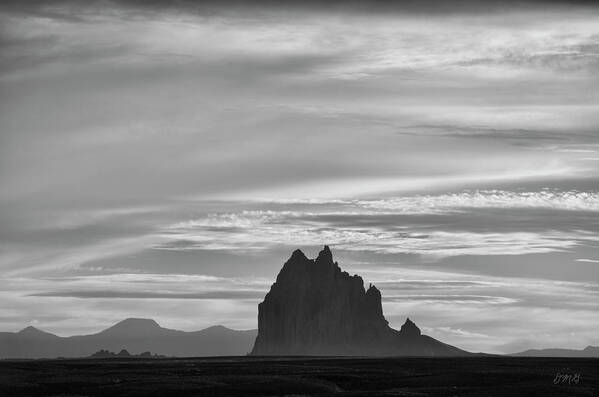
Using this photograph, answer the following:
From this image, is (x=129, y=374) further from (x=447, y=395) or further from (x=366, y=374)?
(x=447, y=395)

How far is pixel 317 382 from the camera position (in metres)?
124

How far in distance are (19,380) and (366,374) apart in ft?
167

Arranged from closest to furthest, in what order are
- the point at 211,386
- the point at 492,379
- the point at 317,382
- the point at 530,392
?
the point at 530,392
the point at 211,386
the point at 317,382
the point at 492,379

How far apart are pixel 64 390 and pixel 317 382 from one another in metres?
31.7

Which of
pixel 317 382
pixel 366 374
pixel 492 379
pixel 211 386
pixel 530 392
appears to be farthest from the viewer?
pixel 366 374

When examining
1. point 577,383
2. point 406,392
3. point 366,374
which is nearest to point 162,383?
point 406,392

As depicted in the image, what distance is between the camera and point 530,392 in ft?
342

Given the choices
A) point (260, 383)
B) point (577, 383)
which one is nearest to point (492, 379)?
point (577, 383)

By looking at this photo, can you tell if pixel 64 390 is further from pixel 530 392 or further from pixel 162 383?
pixel 530 392

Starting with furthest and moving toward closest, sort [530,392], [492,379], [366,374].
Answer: [366,374] < [492,379] < [530,392]

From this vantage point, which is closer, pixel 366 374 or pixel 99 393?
pixel 99 393
